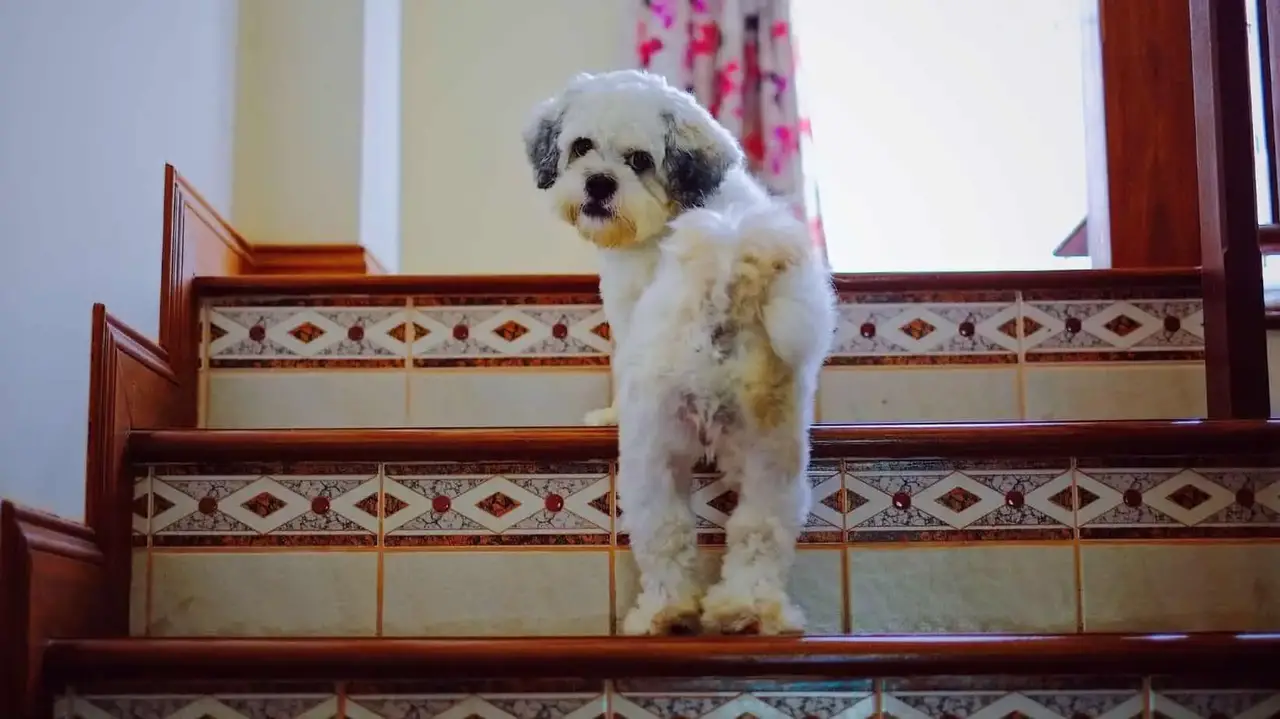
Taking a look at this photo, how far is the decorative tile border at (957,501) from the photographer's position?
5.30 ft

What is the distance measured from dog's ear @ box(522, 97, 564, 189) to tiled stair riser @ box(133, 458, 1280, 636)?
0.46 metres

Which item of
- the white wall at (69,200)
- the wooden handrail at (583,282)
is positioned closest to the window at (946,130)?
the wooden handrail at (583,282)

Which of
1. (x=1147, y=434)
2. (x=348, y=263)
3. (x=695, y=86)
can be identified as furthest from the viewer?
(x=695, y=86)

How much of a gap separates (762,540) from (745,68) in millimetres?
2338

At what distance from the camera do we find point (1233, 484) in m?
1.62

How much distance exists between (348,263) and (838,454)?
1.34 m

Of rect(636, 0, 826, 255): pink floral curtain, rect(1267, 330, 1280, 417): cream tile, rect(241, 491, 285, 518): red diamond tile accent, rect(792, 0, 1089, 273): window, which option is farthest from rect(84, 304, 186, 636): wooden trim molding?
rect(792, 0, 1089, 273): window

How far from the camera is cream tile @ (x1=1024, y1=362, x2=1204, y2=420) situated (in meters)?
2.00

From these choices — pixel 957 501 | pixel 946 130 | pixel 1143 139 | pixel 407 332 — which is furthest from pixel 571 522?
pixel 946 130

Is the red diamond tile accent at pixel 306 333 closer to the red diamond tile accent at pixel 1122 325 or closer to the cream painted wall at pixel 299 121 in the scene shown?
the cream painted wall at pixel 299 121

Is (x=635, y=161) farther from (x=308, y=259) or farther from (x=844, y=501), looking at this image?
(x=308, y=259)

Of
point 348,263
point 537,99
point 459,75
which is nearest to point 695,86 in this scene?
point 537,99

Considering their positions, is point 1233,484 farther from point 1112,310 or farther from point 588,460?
point 588,460

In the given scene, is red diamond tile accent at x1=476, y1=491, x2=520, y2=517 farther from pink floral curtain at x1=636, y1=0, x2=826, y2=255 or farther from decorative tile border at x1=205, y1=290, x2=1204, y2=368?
pink floral curtain at x1=636, y1=0, x2=826, y2=255
